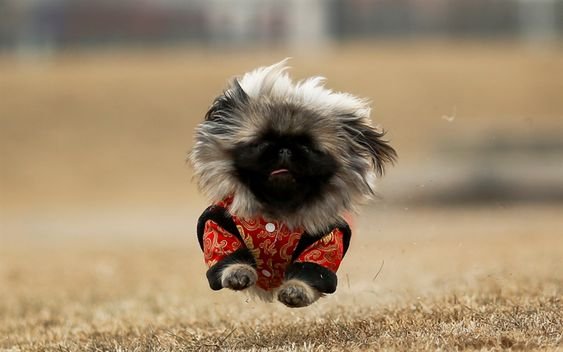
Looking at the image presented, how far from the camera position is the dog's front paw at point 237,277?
4102 mm

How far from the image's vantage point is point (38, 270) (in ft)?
31.1

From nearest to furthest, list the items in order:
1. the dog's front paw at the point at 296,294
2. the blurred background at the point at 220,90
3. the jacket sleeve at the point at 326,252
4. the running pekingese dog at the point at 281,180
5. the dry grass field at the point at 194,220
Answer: the dog's front paw at the point at 296,294 → the running pekingese dog at the point at 281,180 → the jacket sleeve at the point at 326,252 → the dry grass field at the point at 194,220 → the blurred background at the point at 220,90

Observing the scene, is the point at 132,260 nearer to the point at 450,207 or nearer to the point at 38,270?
the point at 38,270

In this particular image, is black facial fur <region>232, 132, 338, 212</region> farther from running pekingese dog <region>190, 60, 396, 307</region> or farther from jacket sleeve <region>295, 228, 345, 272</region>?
jacket sleeve <region>295, 228, 345, 272</region>

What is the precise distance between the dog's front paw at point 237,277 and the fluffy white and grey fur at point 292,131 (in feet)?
0.74

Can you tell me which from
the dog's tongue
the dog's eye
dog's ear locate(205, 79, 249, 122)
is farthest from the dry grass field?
dog's ear locate(205, 79, 249, 122)

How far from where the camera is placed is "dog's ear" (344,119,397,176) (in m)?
4.42

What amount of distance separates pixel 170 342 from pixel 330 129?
115cm

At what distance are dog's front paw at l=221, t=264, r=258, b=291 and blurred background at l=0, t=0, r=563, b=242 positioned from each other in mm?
9518

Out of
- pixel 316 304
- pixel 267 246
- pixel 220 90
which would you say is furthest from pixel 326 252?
pixel 220 90

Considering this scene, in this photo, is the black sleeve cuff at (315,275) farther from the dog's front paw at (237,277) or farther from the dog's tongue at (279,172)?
the dog's tongue at (279,172)

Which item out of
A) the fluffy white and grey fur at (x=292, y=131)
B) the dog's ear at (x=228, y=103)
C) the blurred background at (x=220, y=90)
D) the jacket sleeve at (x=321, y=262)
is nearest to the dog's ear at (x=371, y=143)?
the fluffy white and grey fur at (x=292, y=131)

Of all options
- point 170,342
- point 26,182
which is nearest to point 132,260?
point 170,342

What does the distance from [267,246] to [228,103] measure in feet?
1.94
